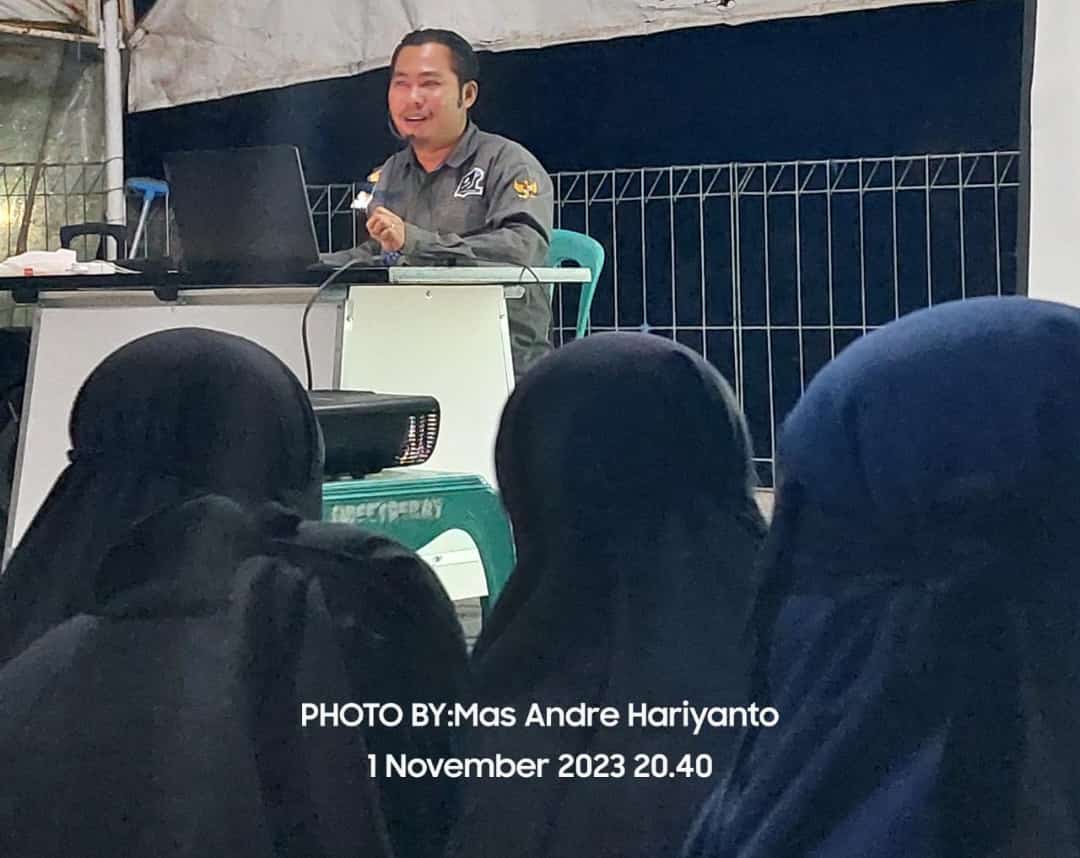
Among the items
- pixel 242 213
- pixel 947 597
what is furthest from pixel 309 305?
pixel 947 597

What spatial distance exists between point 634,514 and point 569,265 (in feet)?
0.81

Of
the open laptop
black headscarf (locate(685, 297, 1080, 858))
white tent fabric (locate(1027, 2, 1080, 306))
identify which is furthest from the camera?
the open laptop

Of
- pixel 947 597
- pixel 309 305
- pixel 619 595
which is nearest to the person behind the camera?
pixel 947 597

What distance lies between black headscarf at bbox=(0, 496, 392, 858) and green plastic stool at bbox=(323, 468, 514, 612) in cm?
8

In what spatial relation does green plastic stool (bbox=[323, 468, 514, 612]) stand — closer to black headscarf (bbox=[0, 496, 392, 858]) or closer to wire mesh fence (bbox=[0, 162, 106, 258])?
black headscarf (bbox=[0, 496, 392, 858])

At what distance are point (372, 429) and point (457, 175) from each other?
0.83 feet

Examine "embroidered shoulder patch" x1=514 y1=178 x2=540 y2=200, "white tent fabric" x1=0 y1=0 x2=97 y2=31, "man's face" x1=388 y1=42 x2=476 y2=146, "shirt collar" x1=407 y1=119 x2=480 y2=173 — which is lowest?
"embroidered shoulder patch" x1=514 y1=178 x2=540 y2=200

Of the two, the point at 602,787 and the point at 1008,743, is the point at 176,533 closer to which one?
the point at 602,787

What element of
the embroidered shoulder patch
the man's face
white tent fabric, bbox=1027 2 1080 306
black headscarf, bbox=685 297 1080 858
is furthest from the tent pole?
white tent fabric, bbox=1027 2 1080 306

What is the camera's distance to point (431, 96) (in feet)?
4.42

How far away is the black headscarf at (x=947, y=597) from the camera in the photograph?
1.15 metres

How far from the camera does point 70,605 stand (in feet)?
4.35

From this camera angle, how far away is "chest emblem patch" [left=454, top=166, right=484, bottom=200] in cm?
134

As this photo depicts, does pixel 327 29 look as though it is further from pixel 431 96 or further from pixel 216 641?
pixel 216 641
